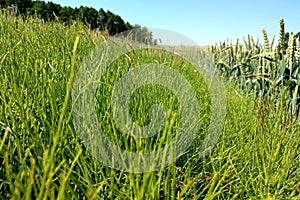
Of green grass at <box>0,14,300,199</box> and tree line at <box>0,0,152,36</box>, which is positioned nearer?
green grass at <box>0,14,300,199</box>

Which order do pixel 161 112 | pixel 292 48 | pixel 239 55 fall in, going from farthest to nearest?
pixel 239 55 < pixel 292 48 < pixel 161 112

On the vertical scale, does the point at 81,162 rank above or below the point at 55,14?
below

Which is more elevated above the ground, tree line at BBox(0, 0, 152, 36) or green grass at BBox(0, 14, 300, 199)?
tree line at BBox(0, 0, 152, 36)

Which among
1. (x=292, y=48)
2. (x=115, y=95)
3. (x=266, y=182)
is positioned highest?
(x=292, y=48)

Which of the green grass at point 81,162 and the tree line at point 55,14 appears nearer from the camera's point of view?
the green grass at point 81,162

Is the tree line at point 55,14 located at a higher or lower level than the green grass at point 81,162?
higher

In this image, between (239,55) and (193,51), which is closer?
(239,55)

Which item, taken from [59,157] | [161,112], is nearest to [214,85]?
[161,112]

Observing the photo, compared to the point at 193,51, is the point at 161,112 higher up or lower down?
lower down

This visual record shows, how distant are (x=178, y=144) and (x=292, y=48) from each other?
148 centimetres

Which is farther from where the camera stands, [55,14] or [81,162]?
[55,14]

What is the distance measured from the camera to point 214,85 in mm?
1857

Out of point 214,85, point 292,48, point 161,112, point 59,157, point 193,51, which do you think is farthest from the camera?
point 193,51

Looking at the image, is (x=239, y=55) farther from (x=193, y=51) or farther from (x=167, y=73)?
(x=167, y=73)
